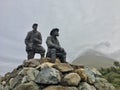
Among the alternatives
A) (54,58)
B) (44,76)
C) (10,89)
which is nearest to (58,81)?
(44,76)

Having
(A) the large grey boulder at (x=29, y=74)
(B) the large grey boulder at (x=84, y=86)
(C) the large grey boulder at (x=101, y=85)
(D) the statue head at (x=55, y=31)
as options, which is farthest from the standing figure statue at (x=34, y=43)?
(C) the large grey boulder at (x=101, y=85)

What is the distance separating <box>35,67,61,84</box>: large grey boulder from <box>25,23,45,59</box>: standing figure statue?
2.46 meters

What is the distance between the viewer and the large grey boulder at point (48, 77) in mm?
15812

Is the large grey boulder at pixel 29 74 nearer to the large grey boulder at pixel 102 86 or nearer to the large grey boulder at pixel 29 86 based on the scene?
the large grey boulder at pixel 29 86

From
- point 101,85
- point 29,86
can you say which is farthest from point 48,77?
point 101,85

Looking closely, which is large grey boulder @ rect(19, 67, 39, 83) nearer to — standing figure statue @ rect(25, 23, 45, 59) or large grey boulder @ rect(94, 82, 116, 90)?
standing figure statue @ rect(25, 23, 45, 59)

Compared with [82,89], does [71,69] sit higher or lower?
higher

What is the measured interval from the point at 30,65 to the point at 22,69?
0.50 metres

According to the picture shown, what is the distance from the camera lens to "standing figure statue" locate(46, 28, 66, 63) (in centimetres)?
1730

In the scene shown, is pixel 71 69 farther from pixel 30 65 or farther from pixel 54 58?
pixel 30 65

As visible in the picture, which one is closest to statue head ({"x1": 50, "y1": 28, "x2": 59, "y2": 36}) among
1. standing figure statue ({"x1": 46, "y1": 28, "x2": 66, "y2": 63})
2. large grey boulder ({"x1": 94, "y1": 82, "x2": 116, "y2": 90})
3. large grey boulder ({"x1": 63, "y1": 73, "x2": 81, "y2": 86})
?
standing figure statue ({"x1": 46, "y1": 28, "x2": 66, "y2": 63})

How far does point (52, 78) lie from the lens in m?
15.9

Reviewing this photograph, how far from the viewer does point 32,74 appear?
651 inches

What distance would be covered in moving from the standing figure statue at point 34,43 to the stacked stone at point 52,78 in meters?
0.86
